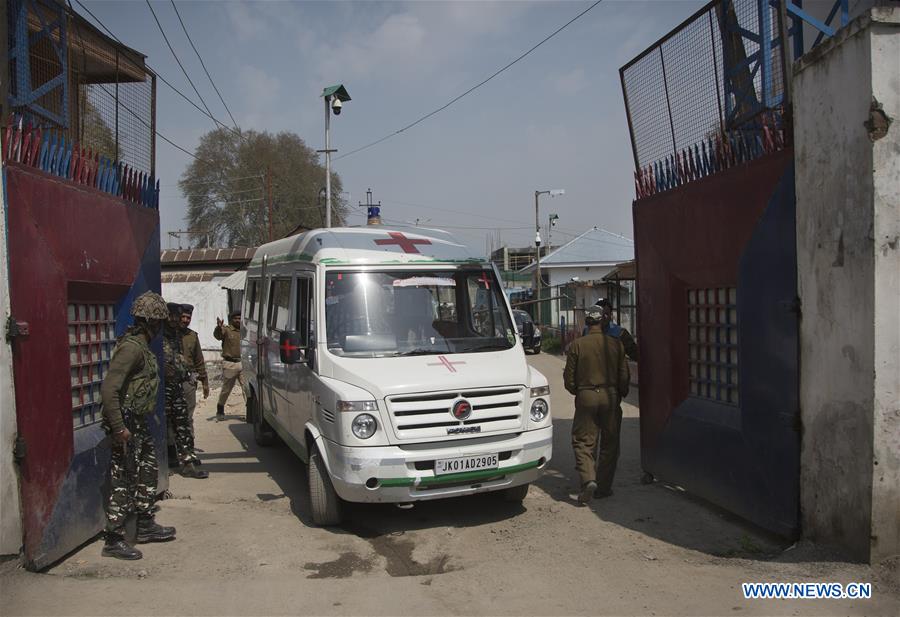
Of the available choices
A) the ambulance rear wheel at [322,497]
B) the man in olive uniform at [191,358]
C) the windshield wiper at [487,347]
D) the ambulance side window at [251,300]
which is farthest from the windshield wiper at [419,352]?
the ambulance side window at [251,300]

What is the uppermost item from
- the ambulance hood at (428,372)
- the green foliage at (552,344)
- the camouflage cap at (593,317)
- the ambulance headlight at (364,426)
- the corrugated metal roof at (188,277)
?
the corrugated metal roof at (188,277)

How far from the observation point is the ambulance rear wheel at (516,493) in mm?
6168

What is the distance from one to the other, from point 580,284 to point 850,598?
16.2m

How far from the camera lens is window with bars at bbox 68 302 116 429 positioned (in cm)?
530

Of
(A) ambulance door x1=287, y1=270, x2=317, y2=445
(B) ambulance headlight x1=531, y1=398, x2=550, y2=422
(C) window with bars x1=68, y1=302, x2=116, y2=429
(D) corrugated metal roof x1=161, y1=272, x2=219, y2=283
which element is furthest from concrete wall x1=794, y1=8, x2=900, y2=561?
(D) corrugated metal roof x1=161, y1=272, x2=219, y2=283

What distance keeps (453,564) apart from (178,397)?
4.13 metres

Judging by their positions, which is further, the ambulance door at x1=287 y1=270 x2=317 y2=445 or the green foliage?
the green foliage

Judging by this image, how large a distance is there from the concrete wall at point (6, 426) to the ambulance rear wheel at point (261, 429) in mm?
4825

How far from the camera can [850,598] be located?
13.0ft

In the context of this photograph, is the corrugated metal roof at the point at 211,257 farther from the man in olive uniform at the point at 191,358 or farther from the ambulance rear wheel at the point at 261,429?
the ambulance rear wheel at the point at 261,429

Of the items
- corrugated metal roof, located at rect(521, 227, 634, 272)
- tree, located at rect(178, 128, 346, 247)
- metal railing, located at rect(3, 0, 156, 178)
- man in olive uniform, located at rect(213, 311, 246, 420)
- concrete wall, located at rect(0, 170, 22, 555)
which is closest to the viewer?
concrete wall, located at rect(0, 170, 22, 555)

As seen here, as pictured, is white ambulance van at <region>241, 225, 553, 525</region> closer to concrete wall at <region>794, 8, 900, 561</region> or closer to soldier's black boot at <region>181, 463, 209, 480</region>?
soldier's black boot at <region>181, 463, 209, 480</region>

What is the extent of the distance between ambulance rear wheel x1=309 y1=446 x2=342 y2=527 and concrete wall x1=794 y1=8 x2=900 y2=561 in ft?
11.7

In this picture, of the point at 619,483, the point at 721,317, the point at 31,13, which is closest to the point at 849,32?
the point at 721,317
